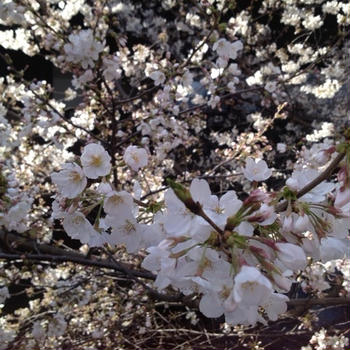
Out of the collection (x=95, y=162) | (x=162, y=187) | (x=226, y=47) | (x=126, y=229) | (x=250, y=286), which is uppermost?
(x=226, y=47)

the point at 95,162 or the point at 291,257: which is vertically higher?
the point at 95,162

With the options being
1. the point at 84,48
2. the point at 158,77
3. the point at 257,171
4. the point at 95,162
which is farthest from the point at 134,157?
the point at 158,77

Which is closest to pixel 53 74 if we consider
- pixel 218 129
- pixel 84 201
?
pixel 218 129

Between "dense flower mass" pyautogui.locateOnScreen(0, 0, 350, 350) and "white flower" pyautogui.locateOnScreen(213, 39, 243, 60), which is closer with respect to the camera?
"dense flower mass" pyautogui.locateOnScreen(0, 0, 350, 350)

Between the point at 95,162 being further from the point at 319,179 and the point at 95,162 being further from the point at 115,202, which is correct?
the point at 319,179

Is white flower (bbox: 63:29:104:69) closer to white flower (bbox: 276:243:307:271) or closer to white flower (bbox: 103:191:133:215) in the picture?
white flower (bbox: 103:191:133:215)

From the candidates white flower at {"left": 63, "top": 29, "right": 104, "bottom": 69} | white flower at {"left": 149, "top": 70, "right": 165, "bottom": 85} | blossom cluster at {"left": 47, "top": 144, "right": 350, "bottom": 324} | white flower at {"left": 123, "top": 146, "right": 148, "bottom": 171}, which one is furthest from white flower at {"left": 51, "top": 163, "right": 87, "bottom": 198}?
white flower at {"left": 149, "top": 70, "right": 165, "bottom": 85}

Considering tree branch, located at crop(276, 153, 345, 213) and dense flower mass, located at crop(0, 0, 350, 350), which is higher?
dense flower mass, located at crop(0, 0, 350, 350)
